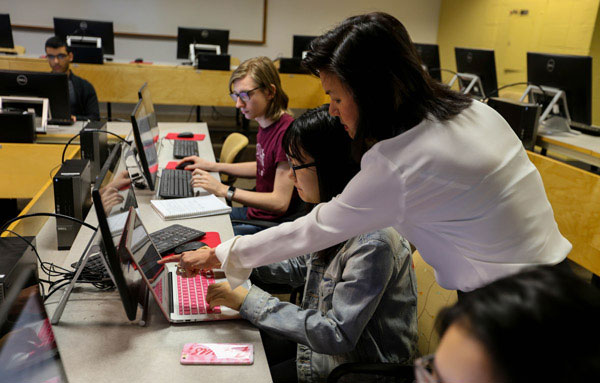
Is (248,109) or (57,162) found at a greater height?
(248,109)

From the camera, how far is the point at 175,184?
229 cm

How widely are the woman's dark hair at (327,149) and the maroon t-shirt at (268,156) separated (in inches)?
31.9

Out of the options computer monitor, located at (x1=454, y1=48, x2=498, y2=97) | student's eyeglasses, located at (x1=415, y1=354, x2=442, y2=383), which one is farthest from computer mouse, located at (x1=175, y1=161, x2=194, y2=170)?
computer monitor, located at (x1=454, y1=48, x2=498, y2=97)

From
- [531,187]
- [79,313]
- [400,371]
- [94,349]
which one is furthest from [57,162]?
[531,187]

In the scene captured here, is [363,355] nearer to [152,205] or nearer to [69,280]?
[69,280]

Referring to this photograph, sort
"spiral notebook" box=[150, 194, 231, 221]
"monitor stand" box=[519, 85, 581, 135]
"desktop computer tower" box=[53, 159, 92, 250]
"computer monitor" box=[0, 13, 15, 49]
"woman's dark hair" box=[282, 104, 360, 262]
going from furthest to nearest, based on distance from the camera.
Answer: "computer monitor" box=[0, 13, 15, 49], "monitor stand" box=[519, 85, 581, 135], "spiral notebook" box=[150, 194, 231, 221], "desktop computer tower" box=[53, 159, 92, 250], "woman's dark hair" box=[282, 104, 360, 262]

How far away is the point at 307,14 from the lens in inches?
285

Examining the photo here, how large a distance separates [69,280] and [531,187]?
126 centimetres

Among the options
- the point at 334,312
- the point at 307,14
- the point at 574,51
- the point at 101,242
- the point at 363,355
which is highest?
the point at 307,14

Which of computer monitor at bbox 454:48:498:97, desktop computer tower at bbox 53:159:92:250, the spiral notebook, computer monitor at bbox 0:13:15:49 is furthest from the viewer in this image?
computer monitor at bbox 0:13:15:49

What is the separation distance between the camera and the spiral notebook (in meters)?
1.93

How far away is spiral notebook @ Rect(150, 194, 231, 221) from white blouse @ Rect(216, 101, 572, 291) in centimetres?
89

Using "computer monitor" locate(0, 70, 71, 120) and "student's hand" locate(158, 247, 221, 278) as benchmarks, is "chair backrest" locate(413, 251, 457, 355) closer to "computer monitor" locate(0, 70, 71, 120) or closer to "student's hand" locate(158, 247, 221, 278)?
"student's hand" locate(158, 247, 221, 278)

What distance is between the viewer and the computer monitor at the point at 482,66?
3891 millimetres
